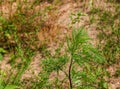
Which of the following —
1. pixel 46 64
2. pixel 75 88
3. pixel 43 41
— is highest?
pixel 46 64

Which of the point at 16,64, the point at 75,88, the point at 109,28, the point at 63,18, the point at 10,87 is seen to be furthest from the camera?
the point at 63,18

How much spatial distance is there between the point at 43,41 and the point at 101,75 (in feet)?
3.21

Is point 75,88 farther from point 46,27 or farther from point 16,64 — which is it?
point 46,27

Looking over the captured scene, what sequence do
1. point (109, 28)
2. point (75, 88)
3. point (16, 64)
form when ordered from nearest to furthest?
point (75, 88) → point (16, 64) → point (109, 28)

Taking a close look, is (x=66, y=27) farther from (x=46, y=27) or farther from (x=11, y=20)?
→ (x=11, y=20)

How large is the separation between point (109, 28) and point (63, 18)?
73 centimetres

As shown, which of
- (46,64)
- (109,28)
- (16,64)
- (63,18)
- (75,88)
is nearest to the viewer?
(46,64)

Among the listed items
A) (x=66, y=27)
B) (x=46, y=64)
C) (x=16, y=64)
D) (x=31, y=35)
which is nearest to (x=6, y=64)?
(x=16, y=64)

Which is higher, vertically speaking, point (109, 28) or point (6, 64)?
point (109, 28)

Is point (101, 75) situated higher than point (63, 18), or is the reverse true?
point (63, 18)

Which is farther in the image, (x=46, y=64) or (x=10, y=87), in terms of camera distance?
(x=46, y=64)

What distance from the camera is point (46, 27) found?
13.0ft

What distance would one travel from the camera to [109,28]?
3.88 metres

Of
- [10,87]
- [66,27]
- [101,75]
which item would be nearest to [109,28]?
[66,27]
